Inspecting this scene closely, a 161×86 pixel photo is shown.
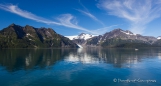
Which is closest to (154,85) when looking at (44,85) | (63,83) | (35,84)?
(63,83)

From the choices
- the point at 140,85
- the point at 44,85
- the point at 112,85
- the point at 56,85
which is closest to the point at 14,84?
the point at 44,85

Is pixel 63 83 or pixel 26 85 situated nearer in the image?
pixel 26 85

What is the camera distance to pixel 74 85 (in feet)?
133

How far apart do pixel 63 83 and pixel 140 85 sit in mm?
21036

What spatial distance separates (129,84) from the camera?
4141 cm

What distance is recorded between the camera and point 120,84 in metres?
41.8

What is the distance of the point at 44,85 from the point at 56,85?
10.7 feet

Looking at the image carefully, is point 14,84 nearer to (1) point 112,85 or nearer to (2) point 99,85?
(2) point 99,85

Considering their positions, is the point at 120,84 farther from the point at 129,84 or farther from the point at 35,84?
the point at 35,84

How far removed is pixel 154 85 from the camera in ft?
134

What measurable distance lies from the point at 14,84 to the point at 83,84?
18738 mm

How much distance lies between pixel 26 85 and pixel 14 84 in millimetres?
3840

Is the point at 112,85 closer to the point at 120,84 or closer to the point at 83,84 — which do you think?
the point at 120,84

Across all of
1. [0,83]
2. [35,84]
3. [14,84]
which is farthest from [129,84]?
[0,83]
